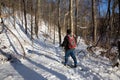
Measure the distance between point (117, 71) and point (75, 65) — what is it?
2.16 metres

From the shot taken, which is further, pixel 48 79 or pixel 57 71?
pixel 57 71

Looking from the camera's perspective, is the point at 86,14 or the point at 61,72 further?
the point at 86,14

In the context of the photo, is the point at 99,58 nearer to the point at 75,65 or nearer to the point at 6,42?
the point at 75,65

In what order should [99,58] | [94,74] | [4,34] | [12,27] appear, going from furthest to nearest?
1. [12,27]
2. [4,34]
3. [99,58]
4. [94,74]

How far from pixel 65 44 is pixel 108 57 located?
4.01 meters

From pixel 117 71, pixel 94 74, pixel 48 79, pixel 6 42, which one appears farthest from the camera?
pixel 6 42

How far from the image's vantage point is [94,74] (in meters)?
11.4

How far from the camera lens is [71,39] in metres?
13.4

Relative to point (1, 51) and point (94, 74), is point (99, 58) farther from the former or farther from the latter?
point (1, 51)

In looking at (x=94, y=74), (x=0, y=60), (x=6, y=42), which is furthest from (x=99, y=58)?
(x=6, y=42)

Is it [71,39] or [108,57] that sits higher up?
[71,39]

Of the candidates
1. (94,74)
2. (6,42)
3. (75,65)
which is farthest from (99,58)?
(6,42)

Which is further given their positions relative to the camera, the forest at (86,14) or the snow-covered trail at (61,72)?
the forest at (86,14)

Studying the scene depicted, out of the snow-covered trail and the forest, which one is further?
the forest
